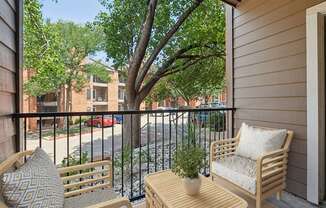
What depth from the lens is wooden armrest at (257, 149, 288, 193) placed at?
6.31ft

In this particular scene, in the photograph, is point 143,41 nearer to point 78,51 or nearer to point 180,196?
point 180,196

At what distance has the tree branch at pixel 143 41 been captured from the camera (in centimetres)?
520

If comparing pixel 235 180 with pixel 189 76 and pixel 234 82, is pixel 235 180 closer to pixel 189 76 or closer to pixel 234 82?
pixel 234 82

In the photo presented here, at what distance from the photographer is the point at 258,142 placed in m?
2.36

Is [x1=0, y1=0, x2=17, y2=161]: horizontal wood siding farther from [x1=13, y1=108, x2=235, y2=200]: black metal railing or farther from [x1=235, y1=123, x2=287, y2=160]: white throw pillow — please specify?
[x1=235, y1=123, x2=287, y2=160]: white throw pillow

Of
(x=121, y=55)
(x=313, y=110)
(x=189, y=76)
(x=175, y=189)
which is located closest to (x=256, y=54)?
(x=313, y=110)

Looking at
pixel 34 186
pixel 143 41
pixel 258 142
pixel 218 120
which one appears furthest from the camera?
pixel 143 41

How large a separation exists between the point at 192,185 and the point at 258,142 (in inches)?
42.7

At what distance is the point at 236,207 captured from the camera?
4.86ft

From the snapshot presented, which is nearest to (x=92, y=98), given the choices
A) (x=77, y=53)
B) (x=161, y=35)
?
(x=77, y=53)

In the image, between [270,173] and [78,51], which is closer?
[270,173]

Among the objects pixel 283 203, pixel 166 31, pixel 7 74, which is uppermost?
pixel 166 31

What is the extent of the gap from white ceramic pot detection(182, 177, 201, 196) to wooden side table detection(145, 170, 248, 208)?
32mm

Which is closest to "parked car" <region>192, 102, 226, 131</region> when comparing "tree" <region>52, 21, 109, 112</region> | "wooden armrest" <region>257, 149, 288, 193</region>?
"wooden armrest" <region>257, 149, 288, 193</region>
